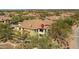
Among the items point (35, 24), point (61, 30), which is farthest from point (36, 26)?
point (61, 30)

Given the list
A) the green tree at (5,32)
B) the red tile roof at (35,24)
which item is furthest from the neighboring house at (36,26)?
the green tree at (5,32)

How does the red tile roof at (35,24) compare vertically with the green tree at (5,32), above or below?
above

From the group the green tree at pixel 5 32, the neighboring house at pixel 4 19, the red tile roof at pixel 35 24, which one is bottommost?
the green tree at pixel 5 32

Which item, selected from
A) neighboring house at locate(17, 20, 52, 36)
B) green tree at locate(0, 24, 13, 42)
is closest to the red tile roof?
neighboring house at locate(17, 20, 52, 36)

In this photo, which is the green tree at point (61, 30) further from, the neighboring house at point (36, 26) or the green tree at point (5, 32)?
the green tree at point (5, 32)

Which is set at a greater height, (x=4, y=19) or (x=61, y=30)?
(x=4, y=19)

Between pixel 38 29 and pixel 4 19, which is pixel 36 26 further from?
pixel 4 19

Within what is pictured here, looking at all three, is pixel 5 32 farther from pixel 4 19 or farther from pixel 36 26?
pixel 36 26
